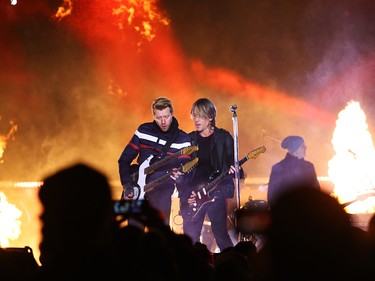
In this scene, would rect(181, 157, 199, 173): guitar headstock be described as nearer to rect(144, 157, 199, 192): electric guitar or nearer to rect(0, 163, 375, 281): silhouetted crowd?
rect(144, 157, 199, 192): electric guitar

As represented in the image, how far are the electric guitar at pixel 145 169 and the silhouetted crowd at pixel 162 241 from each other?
19.8 ft

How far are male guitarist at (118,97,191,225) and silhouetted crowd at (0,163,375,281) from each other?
6.07 metres

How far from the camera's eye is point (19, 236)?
15.3 meters

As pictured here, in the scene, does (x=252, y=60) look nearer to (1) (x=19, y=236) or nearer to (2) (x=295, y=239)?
(1) (x=19, y=236)

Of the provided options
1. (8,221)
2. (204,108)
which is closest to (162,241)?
(204,108)

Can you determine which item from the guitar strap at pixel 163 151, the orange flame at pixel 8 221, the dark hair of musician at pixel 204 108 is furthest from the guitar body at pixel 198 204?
the orange flame at pixel 8 221

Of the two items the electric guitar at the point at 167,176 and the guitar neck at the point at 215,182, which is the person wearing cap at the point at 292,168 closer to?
the guitar neck at the point at 215,182

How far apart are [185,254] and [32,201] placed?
13.3 meters

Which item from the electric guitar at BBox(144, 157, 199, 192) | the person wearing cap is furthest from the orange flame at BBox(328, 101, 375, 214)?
the electric guitar at BBox(144, 157, 199, 192)

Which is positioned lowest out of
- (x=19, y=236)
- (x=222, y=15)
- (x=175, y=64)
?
(x=19, y=236)

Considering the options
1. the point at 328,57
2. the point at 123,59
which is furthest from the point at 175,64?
the point at 328,57

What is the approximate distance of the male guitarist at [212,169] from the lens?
986 cm

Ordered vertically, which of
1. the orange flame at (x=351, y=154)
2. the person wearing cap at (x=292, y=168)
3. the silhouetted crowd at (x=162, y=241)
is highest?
the orange flame at (x=351, y=154)

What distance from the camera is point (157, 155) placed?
9.73 metres
